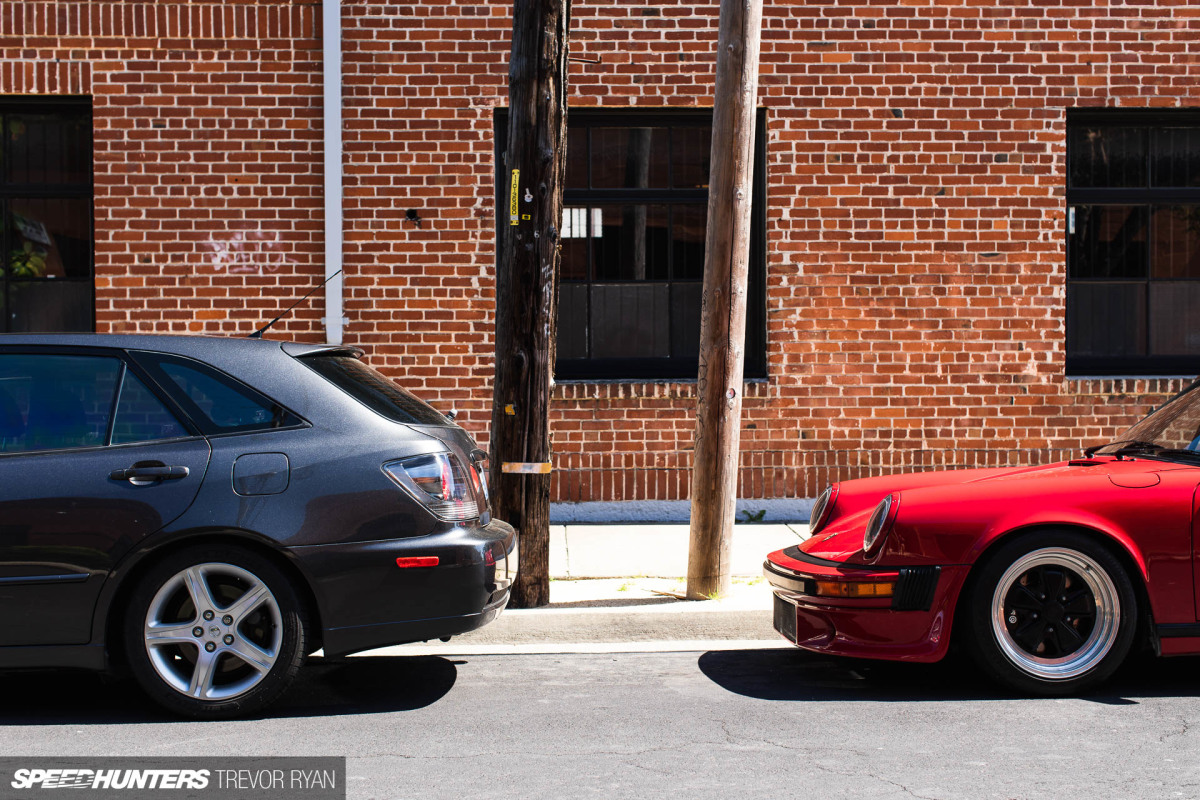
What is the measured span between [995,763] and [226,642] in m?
2.72

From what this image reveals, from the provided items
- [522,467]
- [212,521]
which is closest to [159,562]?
[212,521]

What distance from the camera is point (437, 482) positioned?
4773 millimetres

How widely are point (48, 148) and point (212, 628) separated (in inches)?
254

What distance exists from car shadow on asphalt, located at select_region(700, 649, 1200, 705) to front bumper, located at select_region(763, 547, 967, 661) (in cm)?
25

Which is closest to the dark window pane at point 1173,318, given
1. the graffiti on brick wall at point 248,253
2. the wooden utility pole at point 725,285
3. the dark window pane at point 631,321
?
the dark window pane at point 631,321

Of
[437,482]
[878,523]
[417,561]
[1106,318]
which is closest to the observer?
[417,561]

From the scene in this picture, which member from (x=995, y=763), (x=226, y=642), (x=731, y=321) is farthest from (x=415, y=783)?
(x=731, y=321)

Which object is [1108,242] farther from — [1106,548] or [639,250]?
[1106,548]

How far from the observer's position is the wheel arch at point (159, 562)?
4.54 meters

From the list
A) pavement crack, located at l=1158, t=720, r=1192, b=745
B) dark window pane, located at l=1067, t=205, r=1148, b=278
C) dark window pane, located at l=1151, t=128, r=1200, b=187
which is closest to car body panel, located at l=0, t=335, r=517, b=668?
pavement crack, located at l=1158, t=720, r=1192, b=745

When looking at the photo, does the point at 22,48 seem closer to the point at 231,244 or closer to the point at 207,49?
the point at 207,49

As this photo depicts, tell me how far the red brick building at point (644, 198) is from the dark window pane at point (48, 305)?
0.02 meters

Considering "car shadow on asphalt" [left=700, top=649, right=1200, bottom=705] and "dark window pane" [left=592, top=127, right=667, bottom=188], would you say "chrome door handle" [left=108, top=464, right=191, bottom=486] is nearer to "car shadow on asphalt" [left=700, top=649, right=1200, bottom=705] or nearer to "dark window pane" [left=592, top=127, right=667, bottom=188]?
"car shadow on asphalt" [left=700, top=649, right=1200, bottom=705]

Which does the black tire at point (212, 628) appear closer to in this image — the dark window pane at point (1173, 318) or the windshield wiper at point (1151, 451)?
the windshield wiper at point (1151, 451)
